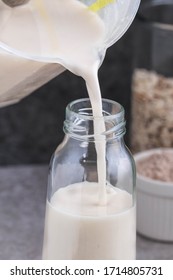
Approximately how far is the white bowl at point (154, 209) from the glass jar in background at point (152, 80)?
0.11 meters

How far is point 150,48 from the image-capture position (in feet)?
4.09

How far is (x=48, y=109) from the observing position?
4.50 ft

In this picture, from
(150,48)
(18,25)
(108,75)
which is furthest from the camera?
(108,75)

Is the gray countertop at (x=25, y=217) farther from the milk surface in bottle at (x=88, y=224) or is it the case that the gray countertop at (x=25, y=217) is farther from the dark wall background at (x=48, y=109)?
the milk surface in bottle at (x=88, y=224)

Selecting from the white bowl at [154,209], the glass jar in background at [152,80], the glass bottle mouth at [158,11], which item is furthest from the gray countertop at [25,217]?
the glass bottle mouth at [158,11]

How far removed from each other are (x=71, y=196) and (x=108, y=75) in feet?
1.87

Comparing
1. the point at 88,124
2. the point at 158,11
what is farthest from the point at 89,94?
the point at 158,11

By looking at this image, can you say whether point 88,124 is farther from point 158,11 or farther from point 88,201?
point 158,11

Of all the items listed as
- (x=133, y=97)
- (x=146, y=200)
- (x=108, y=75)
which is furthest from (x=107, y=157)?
(x=108, y=75)

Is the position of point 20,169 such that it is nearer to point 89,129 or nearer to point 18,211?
point 18,211

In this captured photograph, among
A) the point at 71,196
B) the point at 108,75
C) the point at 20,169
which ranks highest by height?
the point at 71,196

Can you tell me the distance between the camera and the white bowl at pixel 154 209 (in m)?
1.11

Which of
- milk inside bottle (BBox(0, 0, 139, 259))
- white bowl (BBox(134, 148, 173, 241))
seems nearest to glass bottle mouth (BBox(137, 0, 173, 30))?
white bowl (BBox(134, 148, 173, 241))

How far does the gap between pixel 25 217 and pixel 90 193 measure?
37 centimetres
